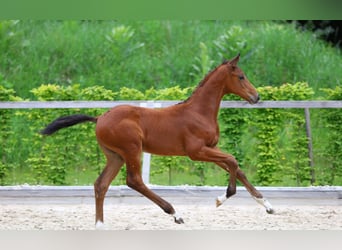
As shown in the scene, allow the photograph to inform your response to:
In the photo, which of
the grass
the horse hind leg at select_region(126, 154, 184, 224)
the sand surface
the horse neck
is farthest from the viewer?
the grass

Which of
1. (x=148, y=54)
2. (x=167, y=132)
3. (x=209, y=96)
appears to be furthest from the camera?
(x=148, y=54)

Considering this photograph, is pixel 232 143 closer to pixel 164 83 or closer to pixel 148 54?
pixel 164 83

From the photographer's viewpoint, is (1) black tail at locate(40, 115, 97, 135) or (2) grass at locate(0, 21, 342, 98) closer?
(1) black tail at locate(40, 115, 97, 135)

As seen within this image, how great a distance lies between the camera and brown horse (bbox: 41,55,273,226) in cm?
607

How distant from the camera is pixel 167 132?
6.23m

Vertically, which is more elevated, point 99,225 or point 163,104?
point 163,104

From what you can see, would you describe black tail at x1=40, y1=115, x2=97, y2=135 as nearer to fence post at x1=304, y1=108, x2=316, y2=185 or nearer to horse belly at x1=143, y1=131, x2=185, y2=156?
horse belly at x1=143, y1=131, x2=185, y2=156

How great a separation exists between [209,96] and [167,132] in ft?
1.33

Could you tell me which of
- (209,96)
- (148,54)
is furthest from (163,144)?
(148,54)

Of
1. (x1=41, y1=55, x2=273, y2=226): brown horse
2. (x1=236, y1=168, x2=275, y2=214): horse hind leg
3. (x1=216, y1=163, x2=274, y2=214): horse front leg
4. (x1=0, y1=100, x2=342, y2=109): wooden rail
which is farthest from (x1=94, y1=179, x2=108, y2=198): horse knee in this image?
(x1=0, y1=100, x2=342, y2=109): wooden rail

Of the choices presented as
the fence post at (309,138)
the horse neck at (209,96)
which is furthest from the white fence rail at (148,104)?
the horse neck at (209,96)

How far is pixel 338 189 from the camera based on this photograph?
24.6 feet

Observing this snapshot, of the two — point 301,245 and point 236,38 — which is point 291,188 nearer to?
point 301,245

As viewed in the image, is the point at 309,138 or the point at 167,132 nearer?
the point at 167,132
